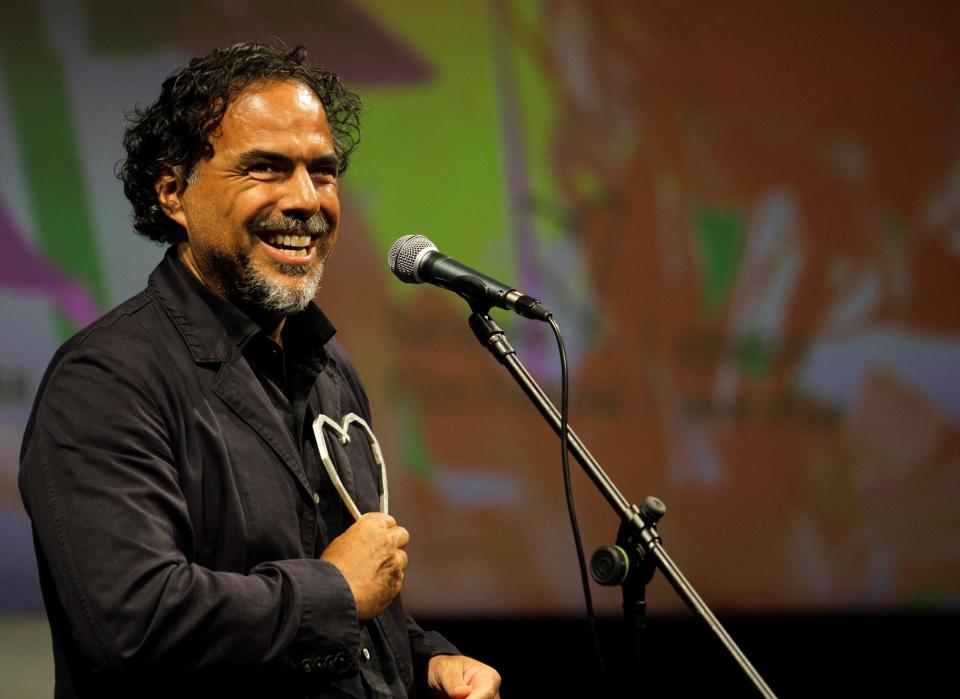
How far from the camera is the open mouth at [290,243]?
1.89m

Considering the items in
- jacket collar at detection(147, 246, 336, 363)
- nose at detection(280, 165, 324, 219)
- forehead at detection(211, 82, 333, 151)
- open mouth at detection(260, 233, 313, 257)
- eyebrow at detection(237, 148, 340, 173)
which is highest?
forehead at detection(211, 82, 333, 151)

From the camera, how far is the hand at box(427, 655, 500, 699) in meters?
1.92

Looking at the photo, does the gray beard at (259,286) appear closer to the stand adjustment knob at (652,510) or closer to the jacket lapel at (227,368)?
the jacket lapel at (227,368)

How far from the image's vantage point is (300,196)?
1.88 metres

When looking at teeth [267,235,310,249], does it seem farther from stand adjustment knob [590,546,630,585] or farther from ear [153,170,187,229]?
stand adjustment knob [590,546,630,585]

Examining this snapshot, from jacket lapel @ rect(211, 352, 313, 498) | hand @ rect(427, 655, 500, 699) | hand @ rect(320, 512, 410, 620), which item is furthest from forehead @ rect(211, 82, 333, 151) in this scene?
hand @ rect(427, 655, 500, 699)

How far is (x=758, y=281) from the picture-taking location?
346cm

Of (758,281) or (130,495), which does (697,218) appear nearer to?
(758,281)

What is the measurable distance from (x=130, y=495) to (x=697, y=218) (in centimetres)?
233

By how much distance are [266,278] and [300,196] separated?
0.15 metres

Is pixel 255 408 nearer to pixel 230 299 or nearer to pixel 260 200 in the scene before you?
pixel 230 299

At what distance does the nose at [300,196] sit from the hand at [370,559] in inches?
20.8

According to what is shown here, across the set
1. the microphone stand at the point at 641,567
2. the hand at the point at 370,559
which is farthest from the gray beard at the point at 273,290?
the microphone stand at the point at 641,567

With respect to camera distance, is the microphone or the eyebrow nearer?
the microphone
